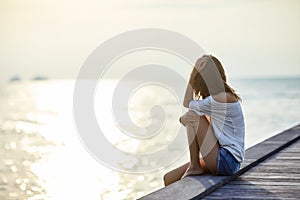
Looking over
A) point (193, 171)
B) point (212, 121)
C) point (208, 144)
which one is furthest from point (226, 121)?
point (193, 171)

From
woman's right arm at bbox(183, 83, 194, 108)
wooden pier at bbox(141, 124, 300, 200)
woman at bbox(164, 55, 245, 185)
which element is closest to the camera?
wooden pier at bbox(141, 124, 300, 200)

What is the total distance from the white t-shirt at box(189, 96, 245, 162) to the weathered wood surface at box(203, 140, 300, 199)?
0.77 feet

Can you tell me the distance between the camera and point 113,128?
20.4 metres

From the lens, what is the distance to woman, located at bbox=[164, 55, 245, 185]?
4957mm

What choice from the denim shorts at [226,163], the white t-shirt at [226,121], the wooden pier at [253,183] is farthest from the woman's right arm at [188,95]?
the wooden pier at [253,183]

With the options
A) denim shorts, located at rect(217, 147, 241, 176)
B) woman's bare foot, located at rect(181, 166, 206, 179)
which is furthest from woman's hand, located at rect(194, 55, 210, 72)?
woman's bare foot, located at rect(181, 166, 206, 179)

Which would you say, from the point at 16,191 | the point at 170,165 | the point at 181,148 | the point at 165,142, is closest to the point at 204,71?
the point at 16,191

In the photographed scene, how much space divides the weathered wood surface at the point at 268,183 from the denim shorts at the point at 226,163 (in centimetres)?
9

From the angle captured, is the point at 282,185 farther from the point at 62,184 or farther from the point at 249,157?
the point at 62,184

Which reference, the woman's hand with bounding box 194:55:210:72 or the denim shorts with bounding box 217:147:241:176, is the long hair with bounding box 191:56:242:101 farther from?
the denim shorts with bounding box 217:147:241:176

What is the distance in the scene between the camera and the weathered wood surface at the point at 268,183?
Answer: 4562 millimetres

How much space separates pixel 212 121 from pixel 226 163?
1.06ft

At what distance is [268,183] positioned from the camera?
493cm

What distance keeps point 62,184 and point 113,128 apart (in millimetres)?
10974
